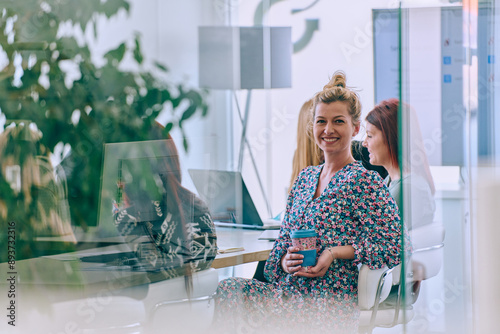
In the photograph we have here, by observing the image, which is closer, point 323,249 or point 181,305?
point 323,249

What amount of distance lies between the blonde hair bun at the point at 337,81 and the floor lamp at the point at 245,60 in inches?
4.7

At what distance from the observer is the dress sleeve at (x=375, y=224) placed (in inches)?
61.8

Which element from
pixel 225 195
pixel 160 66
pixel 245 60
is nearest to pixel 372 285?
pixel 225 195

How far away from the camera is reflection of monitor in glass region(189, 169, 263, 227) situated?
67.0 inches

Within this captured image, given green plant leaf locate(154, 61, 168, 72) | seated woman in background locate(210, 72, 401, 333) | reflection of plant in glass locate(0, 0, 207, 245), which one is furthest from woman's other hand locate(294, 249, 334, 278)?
green plant leaf locate(154, 61, 168, 72)

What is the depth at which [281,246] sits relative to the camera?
65.3 inches

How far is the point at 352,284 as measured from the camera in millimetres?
1595

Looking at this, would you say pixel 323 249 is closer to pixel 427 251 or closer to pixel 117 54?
pixel 427 251

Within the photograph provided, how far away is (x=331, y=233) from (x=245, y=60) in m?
0.58

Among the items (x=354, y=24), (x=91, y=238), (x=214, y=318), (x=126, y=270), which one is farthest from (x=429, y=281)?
(x=91, y=238)

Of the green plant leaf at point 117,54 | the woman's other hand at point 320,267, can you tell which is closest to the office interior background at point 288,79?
the green plant leaf at point 117,54

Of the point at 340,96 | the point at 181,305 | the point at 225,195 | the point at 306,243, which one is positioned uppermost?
the point at 340,96

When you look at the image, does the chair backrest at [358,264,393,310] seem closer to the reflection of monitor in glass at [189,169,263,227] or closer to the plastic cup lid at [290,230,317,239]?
the plastic cup lid at [290,230,317,239]

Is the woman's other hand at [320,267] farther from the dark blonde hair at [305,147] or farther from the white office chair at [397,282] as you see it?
the dark blonde hair at [305,147]
